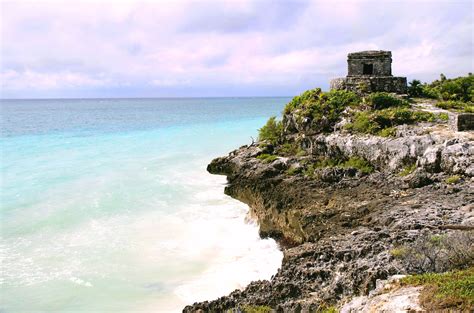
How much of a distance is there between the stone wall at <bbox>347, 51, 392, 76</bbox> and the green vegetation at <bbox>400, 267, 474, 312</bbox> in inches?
865

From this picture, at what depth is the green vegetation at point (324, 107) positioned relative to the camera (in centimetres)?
2475

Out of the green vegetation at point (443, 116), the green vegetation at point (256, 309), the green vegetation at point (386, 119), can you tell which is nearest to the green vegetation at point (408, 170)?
the green vegetation at point (386, 119)

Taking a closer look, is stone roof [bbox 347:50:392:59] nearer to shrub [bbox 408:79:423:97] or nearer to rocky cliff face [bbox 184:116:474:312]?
shrub [bbox 408:79:423:97]

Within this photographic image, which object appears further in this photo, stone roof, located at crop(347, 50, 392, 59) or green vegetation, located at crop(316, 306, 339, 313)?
stone roof, located at crop(347, 50, 392, 59)

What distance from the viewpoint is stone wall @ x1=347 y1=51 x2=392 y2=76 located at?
28672mm

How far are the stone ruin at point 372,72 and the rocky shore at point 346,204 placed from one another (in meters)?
5.27

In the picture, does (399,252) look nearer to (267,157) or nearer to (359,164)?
(359,164)

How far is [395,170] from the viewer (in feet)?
60.9

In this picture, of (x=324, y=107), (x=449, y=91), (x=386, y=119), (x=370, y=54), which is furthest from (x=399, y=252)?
(x=449, y=91)

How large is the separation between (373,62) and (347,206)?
51.4ft

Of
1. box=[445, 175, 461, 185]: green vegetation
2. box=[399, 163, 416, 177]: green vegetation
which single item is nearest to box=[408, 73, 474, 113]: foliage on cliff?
box=[399, 163, 416, 177]: green vegetation

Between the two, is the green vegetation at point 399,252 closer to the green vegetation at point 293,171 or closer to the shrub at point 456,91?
the green vegetation at point 293,171

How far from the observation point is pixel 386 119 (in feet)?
71.8

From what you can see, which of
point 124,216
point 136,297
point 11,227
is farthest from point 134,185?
point 136,297
